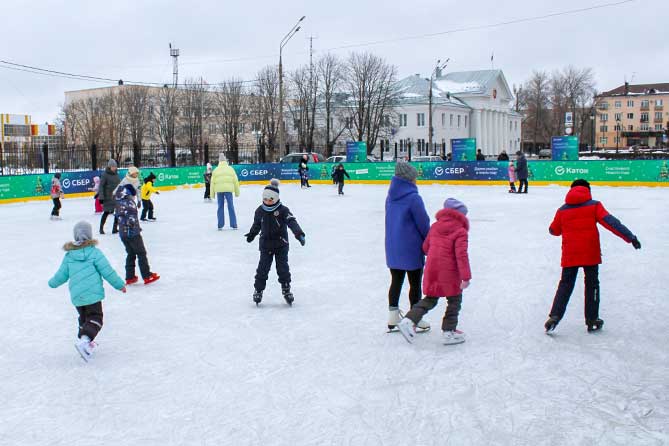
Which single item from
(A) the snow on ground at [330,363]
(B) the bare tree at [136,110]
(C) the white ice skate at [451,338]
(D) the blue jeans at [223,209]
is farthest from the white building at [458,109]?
(C) the white ice skate at [451,338]

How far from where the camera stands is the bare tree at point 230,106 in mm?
55469

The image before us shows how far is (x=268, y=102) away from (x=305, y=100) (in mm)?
2965

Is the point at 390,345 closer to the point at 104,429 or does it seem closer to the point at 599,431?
the point at 599,431

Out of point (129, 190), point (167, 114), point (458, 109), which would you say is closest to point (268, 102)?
point (167, 114)

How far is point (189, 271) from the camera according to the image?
9633 mm

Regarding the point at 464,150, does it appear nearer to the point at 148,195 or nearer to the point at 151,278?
the point at 148,195

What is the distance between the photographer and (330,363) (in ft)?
17.7

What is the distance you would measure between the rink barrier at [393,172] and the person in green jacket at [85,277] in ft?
60.5

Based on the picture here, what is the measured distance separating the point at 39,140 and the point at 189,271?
65.2 meters

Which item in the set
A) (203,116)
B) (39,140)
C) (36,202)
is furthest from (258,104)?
(36,202)

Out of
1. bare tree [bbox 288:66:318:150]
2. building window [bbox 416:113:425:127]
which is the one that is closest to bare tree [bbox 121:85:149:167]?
bare tree [bbox 288:66:318:150]

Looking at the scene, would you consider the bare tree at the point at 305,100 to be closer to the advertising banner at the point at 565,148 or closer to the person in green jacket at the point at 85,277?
the advertising banner at the point at 565,148

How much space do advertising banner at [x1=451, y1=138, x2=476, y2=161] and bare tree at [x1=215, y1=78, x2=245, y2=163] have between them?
27117 millimetres

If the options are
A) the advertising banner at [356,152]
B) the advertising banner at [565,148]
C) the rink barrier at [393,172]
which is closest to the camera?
the rink barrier at [393,172]
